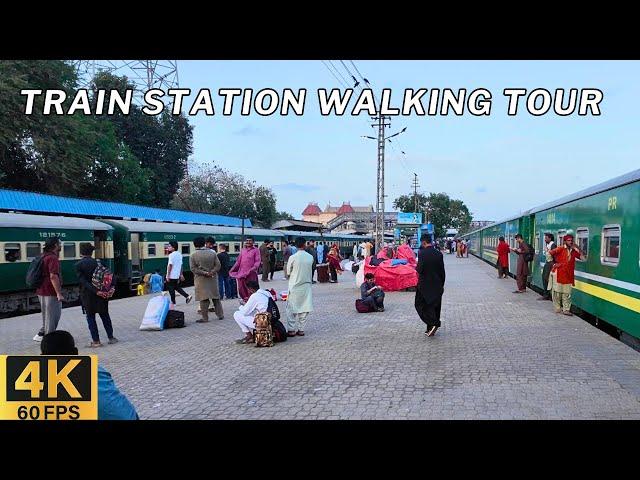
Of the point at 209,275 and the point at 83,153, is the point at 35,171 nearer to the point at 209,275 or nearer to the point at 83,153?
the point at 83,153

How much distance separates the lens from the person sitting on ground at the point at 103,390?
302cm

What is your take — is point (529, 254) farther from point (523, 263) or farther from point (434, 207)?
point (434, 207)

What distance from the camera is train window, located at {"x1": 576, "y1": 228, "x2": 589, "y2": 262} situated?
1087 cm

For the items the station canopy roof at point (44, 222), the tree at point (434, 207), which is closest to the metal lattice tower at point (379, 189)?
the station canopy roof at point (44, 222)

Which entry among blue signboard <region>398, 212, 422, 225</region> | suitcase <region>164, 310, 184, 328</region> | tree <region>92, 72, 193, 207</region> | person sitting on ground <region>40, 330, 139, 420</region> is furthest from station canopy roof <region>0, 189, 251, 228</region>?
person sitting on ground <region>40, 330, 139, 420</region>

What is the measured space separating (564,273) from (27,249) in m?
13.7

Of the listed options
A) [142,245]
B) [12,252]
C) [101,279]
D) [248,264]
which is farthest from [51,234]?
[101,279]

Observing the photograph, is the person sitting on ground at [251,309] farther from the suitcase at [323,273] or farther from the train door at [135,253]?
the train door at [135,253]

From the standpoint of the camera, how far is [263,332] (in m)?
8.62

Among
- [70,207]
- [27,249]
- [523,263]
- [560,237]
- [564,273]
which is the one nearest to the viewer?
[564,273]
